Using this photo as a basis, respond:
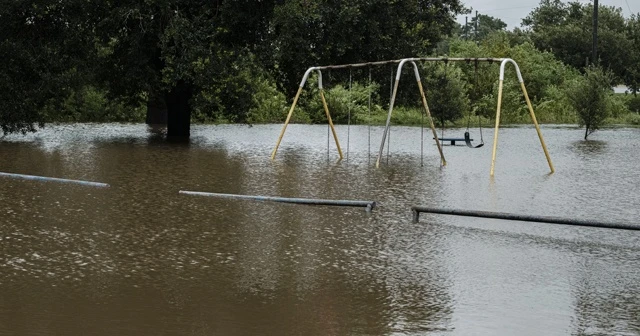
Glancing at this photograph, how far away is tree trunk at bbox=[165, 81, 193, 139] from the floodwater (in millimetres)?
8868

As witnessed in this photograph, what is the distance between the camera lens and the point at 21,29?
88.6 ft

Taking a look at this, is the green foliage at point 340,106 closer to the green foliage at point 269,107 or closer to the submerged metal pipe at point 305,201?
the green foliage at point 269,107

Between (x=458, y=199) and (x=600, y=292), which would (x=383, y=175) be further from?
(x=600, y=292)

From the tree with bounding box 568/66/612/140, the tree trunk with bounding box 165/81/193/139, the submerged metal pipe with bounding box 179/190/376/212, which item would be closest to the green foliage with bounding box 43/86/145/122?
the tree trunk with bounding box 165/81/193/139

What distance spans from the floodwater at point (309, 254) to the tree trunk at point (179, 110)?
8868 millimetres

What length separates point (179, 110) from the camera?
3094 cm

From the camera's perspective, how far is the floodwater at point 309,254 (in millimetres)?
7887

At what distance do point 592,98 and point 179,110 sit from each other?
545 inches

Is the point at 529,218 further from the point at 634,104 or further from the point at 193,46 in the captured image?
the point at 634,104

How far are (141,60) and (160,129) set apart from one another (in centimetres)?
974

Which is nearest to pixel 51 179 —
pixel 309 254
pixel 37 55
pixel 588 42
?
pixel 309 254

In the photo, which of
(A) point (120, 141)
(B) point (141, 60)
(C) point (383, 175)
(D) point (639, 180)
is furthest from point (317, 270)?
(A) point (120, 141)

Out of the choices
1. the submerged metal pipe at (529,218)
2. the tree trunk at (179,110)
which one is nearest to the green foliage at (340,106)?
the tree trunk at (179,110)

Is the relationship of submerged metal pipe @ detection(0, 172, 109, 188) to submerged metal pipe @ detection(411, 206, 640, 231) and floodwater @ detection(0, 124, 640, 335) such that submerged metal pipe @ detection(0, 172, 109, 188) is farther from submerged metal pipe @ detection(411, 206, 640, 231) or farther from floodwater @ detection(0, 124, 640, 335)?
submerged metal pipe @ detection(411, 206, 640, 231)
